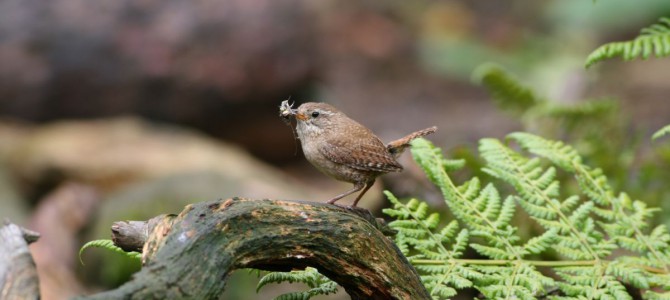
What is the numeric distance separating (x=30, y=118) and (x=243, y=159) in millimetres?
2469

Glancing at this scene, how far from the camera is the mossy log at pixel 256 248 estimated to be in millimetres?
2457

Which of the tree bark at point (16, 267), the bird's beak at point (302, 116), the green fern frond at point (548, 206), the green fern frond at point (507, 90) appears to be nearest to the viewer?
the tree bark at point (16, 267)

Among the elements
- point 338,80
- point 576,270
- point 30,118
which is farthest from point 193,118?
point 576,270

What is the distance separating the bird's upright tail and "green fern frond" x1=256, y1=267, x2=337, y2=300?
37.8 inches

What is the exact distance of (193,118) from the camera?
33.6 feet

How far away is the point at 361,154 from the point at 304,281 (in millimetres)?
878

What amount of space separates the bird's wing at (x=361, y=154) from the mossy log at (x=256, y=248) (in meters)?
0.81

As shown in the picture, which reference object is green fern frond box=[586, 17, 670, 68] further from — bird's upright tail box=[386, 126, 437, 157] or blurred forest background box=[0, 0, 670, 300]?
blurred forest background box=[0, 0, 670, 300]

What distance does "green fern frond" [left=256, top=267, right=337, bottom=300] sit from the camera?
121 inches

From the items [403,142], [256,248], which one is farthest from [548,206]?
[256,248]

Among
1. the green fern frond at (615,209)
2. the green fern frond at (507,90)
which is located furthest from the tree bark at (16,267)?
the green fern frond at (507,90)

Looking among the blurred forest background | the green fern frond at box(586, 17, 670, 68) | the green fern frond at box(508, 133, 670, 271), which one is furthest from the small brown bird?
the blurred forest background

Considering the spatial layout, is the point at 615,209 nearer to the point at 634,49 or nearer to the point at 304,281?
the point at 634,49

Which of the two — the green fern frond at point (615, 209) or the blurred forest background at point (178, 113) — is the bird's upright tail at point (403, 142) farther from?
the blurred forest background at point (178, 113)
